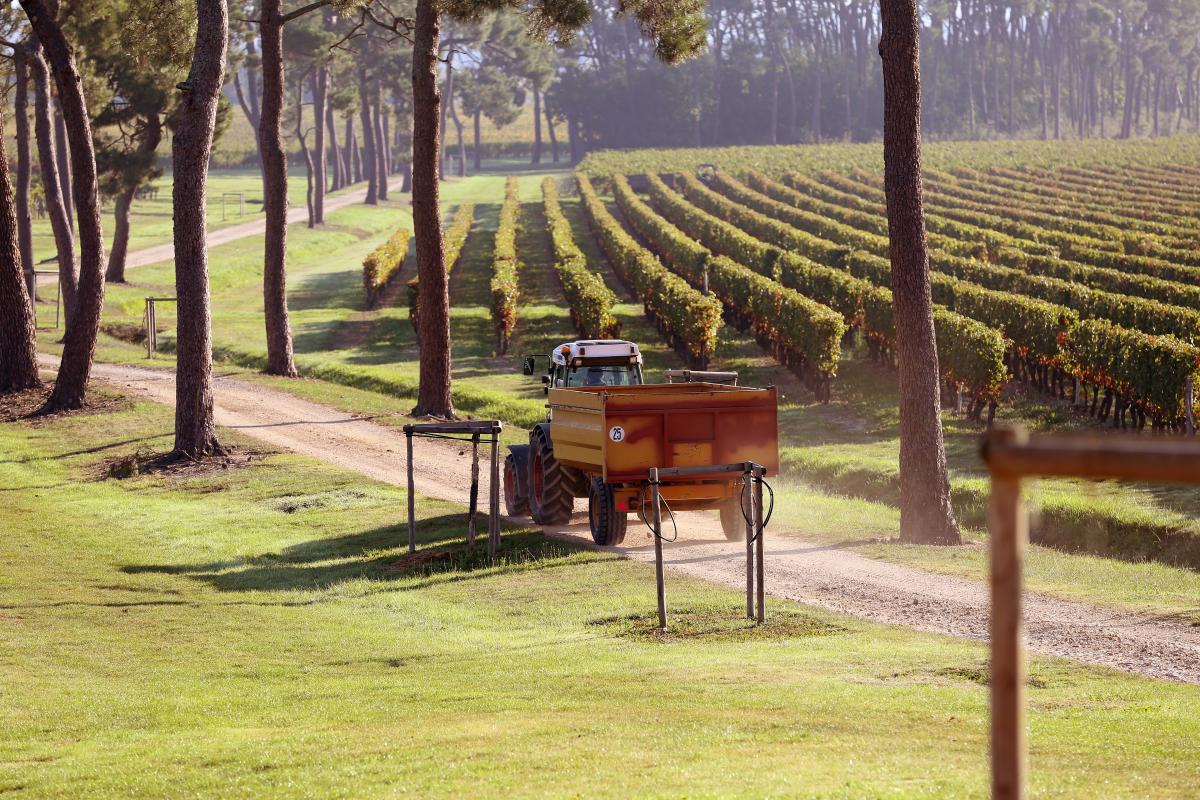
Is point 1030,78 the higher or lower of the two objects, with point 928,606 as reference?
higher

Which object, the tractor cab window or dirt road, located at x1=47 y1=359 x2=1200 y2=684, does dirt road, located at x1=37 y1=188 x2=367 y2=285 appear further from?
the tractor cab window

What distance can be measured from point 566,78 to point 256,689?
139824 mm

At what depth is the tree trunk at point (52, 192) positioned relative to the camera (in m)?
39.6

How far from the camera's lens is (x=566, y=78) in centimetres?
14600

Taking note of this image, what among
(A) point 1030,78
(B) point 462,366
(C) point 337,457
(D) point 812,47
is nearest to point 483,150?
(D) point 812,47

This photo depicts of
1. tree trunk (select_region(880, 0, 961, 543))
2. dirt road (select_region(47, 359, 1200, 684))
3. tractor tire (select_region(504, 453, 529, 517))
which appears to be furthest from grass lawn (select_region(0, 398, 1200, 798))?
tree trunk (select_region(880, 0, 961, 543))

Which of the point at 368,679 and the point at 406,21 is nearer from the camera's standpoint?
the point at 368,679

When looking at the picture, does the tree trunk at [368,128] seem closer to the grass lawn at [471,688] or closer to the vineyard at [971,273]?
the vineyard at [971,273]

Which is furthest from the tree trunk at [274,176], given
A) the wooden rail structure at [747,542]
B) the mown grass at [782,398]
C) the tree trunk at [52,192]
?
the wooden rail structure at [747,542]

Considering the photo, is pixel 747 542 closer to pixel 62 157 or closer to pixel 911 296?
pixel 911 296

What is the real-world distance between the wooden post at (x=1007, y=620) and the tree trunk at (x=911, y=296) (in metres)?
15.1

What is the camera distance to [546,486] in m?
18.5

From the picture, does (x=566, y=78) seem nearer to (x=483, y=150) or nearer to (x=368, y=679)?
(x=483, y=150)

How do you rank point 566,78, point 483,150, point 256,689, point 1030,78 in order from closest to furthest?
point 256,689, point 566,78, point 483,150, point 1030,78
